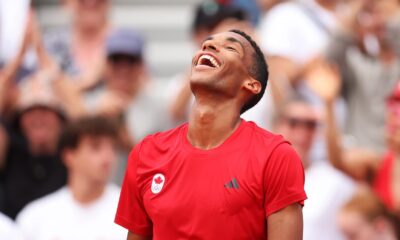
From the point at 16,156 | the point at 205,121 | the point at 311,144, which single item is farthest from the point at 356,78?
the point at 205,121

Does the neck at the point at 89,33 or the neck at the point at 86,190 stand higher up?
the neck at the point at 89,33

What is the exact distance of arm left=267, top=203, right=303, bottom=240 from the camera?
11.5ft

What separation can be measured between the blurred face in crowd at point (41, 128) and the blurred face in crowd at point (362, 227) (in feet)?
6.70

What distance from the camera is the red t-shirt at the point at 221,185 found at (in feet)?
11.5

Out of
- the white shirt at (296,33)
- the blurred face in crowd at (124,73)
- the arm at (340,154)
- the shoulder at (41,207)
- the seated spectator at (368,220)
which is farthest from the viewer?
the white shirt at (296,33)

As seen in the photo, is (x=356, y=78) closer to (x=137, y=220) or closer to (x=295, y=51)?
(x=295, y=51)

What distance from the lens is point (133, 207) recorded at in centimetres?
379

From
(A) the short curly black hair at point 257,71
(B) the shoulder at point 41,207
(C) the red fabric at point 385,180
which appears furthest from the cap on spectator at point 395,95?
(A) the short curly black hair at point 257,71

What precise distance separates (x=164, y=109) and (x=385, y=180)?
5.49 feet

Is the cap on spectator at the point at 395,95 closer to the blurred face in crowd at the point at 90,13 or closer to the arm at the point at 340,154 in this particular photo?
the arm at the point at 340,154

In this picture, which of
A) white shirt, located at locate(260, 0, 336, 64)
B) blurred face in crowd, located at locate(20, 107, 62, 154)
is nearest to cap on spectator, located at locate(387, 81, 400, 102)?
white shirt, located at locate(260, 0, 336, 64)

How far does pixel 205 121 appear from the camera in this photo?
3670 mm

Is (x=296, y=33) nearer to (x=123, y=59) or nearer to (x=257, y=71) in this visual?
(x=123, y=59)

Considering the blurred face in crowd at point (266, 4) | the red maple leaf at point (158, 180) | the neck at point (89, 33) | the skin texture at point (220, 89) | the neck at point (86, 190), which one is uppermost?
the skin texture at point (220, 89)
